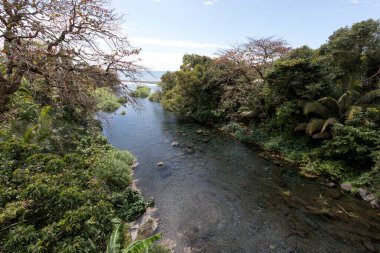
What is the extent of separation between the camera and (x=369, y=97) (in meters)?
9.66

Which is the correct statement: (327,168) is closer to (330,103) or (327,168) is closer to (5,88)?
(330,103)

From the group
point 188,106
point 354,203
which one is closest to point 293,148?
point 354,203

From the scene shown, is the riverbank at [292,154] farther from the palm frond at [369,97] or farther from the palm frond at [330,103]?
the palm frond at [369,97]

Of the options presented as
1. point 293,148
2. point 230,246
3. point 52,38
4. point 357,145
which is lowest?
point 230,246

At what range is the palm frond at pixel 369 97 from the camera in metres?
9.46

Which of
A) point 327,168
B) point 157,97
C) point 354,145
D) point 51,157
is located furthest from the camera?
point 157,97

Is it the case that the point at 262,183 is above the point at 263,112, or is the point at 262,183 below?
below

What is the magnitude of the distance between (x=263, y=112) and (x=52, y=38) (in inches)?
515

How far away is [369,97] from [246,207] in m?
8.10

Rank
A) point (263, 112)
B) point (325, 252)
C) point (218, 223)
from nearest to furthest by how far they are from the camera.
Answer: point (325, 252) → point (218, 223) → point (263, 112)

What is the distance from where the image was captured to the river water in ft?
18.5

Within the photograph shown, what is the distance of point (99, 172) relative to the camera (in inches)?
291

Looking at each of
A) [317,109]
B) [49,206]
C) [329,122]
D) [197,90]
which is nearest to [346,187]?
[329,122]

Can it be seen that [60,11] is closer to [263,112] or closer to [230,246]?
[230,246]
